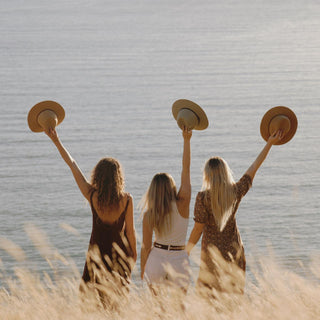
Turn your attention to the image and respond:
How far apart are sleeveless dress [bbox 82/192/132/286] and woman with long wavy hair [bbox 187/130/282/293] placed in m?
0.53

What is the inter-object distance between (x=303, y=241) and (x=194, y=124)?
16.3 metres

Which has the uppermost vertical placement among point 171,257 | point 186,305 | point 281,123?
point 281,123

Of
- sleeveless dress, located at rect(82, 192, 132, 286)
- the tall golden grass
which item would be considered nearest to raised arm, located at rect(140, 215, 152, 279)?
sleeveless dress, located at rect(82, 192, 132, 286)

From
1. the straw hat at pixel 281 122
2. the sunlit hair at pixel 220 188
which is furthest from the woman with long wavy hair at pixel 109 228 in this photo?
the straw hat at pixel 281 122

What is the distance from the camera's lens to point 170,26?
3720 inches

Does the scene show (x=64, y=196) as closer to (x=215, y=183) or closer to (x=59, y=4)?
(x=215, y=183)

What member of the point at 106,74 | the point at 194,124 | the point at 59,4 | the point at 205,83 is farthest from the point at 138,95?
the point at 59,4

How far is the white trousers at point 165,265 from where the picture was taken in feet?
16.9

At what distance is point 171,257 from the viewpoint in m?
5.24

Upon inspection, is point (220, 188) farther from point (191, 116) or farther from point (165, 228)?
point (191, 116)

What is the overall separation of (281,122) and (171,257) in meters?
1.43

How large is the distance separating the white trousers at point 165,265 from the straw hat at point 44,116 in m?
1.35

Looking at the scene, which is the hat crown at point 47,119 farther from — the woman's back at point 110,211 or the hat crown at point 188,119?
the hat crown at point 188,119

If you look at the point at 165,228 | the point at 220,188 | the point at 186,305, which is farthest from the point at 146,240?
the point at 186,305
